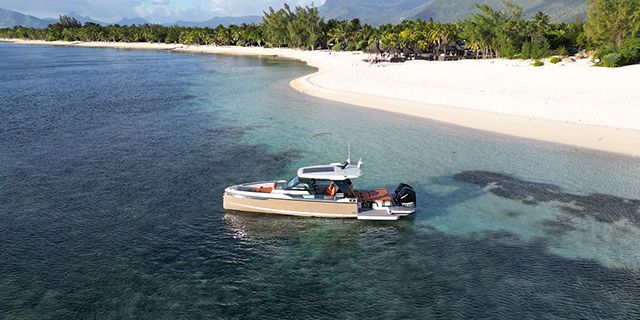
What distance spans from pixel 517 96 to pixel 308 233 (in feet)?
113

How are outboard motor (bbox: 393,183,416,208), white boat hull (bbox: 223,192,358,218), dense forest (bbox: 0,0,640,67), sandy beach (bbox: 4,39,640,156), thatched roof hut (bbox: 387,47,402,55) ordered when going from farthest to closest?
thatched roof hut (bbox: 387,47,402,55) → dense forest (bbox: 0,0,640,67) → sandy beach (bbox: 4,39,640,156) → outboard motor (bbox: 393,183,416,208) → white boat hull (bbox: 223,192,358,218)

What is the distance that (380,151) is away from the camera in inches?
1287

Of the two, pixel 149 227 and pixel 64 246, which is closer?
pixel 64 246

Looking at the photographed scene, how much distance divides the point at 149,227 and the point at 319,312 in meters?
10.0

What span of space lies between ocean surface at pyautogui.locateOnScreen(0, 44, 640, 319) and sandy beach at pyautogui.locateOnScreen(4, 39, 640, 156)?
3.28 meters

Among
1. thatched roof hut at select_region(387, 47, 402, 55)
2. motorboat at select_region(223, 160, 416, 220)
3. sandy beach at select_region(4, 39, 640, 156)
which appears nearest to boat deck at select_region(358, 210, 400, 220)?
motorboat at select_region(223, 160, 416, 220)

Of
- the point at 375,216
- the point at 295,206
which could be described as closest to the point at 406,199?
the point at 375,216

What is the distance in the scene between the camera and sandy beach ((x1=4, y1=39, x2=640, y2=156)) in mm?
35469

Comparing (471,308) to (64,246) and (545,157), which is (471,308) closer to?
(64,246)

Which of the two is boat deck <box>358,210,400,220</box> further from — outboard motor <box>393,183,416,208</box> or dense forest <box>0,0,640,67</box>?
dense forest <box>0,0,640,67</box>

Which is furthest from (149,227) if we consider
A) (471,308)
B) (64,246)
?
(471,308)

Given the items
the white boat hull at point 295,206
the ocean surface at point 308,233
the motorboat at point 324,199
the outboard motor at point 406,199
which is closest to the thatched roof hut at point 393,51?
the ocean surface at point 308,233

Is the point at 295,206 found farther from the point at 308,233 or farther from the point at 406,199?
the point at 406,199

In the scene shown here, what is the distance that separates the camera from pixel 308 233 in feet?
65.2
